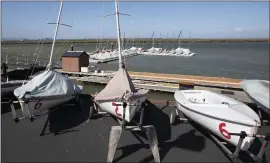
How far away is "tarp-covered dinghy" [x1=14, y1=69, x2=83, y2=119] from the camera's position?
700cm

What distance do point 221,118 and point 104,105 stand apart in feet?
11.2

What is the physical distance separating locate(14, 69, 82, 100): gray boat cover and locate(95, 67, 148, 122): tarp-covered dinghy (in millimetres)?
1763

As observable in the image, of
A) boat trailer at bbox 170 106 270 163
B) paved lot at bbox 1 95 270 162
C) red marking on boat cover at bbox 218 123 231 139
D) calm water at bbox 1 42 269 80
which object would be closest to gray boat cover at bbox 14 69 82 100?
paved lot at bbox 1 95 270 162

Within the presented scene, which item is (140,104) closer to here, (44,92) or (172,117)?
(172,117)

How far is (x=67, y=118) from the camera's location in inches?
342

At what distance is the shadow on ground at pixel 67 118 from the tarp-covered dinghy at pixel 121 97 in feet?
5.25

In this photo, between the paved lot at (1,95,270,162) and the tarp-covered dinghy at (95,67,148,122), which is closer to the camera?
the paved lot at (1,95,270,162)

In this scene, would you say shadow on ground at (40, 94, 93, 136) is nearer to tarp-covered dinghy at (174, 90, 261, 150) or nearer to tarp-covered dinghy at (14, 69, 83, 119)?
tarp-covered dinghy at (14, 69, 83, 119)

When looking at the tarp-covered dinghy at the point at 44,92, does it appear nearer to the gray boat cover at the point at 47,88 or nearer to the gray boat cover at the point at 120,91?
the gray boat cover at the point at 47,88

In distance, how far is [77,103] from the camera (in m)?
9.87

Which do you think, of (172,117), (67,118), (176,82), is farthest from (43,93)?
(176,82)

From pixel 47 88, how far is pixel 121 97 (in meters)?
3.11

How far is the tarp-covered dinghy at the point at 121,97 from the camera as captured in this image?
249 inches

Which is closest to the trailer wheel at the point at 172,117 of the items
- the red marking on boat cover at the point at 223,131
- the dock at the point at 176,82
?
the red marking on boat cover at the point at 223,131
